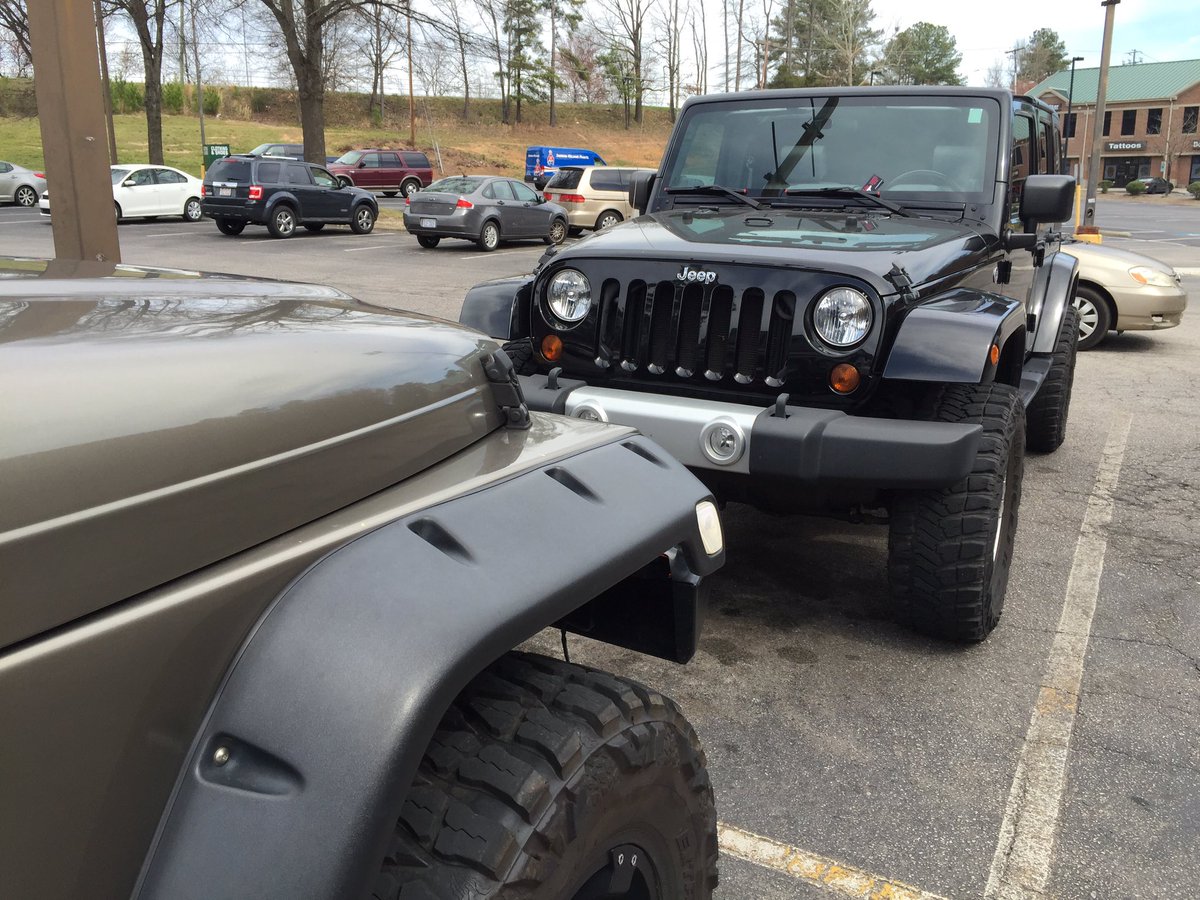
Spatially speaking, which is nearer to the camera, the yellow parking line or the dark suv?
the yellow parking line

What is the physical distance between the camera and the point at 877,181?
15.1ft

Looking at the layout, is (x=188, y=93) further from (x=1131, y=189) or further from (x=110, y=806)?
(x=110, y=806)

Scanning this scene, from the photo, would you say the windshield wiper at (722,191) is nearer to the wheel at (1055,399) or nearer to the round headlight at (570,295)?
the round headlight at (570,295)

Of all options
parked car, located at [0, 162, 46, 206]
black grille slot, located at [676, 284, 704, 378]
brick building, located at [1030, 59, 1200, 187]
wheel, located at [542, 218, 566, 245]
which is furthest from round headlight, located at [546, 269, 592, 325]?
brick building, located at [1030, 59, 1200, 187]

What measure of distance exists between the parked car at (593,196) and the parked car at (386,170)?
1316cm

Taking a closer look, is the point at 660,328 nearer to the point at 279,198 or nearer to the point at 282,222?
the point at 279,198

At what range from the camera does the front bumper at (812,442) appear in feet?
10.5

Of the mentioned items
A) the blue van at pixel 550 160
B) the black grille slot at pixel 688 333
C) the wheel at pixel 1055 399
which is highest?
the blue van at pixel 550 160

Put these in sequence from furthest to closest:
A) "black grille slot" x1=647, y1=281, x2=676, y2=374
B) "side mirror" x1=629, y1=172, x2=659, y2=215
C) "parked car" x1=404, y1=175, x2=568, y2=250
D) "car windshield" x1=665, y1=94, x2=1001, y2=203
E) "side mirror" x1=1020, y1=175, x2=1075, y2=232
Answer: "parked car" x1=404, y1=175, x2=568, y2=250
"side mirror" x1=629, y1=172, x2=659, y2=215
"car windshield" x1=665, y1=94, x2=1001, y2=203
"side mirror" x1=1020, y1=175, x2=1075, y2=232
"black grille slot" x1=647, y1=281, x2=676, y2=374

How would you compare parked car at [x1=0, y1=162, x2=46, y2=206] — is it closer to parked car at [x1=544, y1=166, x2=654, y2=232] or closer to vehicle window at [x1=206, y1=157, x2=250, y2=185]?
vehicle window at [x1=206, y1=157, x2=250, y2=185]

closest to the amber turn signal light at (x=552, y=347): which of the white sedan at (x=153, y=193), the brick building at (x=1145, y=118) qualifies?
the white sedan at (x=153, y=193)

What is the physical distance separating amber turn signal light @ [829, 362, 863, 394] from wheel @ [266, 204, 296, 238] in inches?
817

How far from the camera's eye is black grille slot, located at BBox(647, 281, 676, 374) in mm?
3793

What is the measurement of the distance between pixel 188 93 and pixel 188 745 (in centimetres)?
7313
